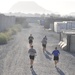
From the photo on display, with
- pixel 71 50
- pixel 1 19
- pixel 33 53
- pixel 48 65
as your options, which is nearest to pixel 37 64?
pixel 48 65

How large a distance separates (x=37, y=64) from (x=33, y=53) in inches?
79.8

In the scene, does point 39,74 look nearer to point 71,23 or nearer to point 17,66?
point 17,66

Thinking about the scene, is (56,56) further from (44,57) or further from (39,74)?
(44,57)

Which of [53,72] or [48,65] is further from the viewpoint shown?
[48,65]

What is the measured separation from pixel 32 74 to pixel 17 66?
274 cm

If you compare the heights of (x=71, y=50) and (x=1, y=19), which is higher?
(x=1, y=19)

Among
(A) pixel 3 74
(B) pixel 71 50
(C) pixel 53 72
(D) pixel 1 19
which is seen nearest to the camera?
(A) pixel 3 74

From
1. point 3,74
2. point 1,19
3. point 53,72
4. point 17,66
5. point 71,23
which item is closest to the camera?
point 3,74

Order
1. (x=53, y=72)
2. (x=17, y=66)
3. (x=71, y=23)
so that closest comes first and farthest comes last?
(x=53, y=72), (x=17, y=66), (x=71, y=23)

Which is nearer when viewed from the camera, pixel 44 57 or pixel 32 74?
pixel 32 74

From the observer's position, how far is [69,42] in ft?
90.8

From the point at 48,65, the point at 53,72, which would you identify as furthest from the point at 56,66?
the point at 53,72

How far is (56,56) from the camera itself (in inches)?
739

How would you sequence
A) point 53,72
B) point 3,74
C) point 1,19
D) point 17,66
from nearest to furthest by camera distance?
point 3,74, point 53,72, point 17,66, point 1,19
